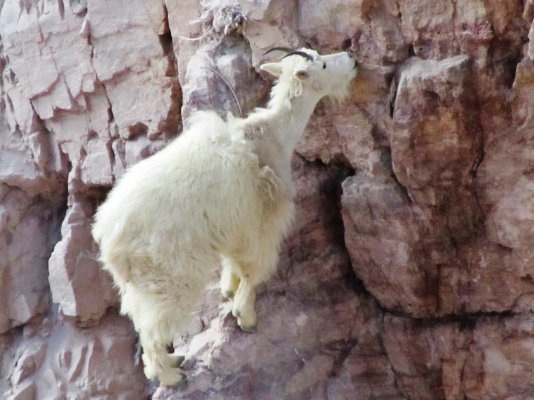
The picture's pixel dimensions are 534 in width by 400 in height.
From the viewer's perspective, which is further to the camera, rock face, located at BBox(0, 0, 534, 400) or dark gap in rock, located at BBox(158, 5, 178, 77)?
dark gap in rock, located at BBox(158, 5, 178, 77)

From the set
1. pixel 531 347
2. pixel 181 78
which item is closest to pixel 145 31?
pixel 181 78

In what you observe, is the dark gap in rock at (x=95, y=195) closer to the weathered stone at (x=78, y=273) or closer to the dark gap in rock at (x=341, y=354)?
the weathered stone at (x=78, y=273)

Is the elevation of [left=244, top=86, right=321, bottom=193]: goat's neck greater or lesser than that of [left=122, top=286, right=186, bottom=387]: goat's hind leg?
greater

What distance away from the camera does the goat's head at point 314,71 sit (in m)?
5.57

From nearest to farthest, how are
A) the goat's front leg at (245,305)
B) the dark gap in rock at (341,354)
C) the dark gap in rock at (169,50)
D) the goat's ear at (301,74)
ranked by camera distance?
the goat's ear at (301,74)
the goat's front leg at (245,305)
the dark gap in rock at (341,354)
the dark gap in rock at (169,50)

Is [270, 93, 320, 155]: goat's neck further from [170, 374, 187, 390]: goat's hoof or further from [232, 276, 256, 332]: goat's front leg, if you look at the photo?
[170, 374, 187, 390]: goat's hoof

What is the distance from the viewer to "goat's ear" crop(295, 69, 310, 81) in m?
5.64

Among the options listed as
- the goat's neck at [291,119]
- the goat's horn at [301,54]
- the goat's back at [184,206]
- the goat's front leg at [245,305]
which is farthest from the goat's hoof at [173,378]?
the goat's horn at [301,54]

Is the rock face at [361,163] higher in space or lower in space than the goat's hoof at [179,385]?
higher

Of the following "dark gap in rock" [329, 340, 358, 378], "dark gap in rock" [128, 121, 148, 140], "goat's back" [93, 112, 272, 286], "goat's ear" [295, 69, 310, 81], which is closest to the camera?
"goat's back" [93, 112, 272, 286]

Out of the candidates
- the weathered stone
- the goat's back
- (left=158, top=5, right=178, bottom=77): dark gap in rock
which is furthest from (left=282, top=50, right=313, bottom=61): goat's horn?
the weathered stone

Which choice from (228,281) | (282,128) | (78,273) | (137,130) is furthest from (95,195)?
(282,128)

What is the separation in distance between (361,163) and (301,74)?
30.2 inches

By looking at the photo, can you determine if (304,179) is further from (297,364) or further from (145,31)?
(145,31)
